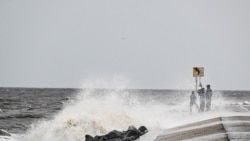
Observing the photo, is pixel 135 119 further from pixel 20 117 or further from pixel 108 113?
pixel 20 117

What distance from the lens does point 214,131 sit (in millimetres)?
14703

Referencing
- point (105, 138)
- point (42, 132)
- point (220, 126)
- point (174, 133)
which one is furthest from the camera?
point (42, 132)

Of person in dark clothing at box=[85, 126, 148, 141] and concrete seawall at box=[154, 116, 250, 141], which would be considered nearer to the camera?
concrete seawall at box=[154, 116, 250, 141]

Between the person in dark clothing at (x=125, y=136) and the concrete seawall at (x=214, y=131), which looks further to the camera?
the person in dark clothing at (x=125, y=136)

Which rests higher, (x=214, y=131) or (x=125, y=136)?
(x=214, y=131)

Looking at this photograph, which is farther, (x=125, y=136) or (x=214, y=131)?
(x=125, y=136)

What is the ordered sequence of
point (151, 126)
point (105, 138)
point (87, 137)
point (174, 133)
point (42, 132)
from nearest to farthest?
point (174, 133) < point (105, 138) < point (87, 137) < point (151, 126) < point (42, 132)

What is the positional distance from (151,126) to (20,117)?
27.6 metres

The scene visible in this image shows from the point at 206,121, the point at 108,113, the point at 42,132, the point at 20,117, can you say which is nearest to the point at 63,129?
the point at 42,132

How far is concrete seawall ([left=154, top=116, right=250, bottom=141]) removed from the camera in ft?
44.7

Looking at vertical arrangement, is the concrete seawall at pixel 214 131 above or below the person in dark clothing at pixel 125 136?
above

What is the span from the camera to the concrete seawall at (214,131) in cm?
1363

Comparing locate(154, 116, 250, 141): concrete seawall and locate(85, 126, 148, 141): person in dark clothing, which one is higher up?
locate(154, 116, 250, 141): concrete seawall

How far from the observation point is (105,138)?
748 inches
